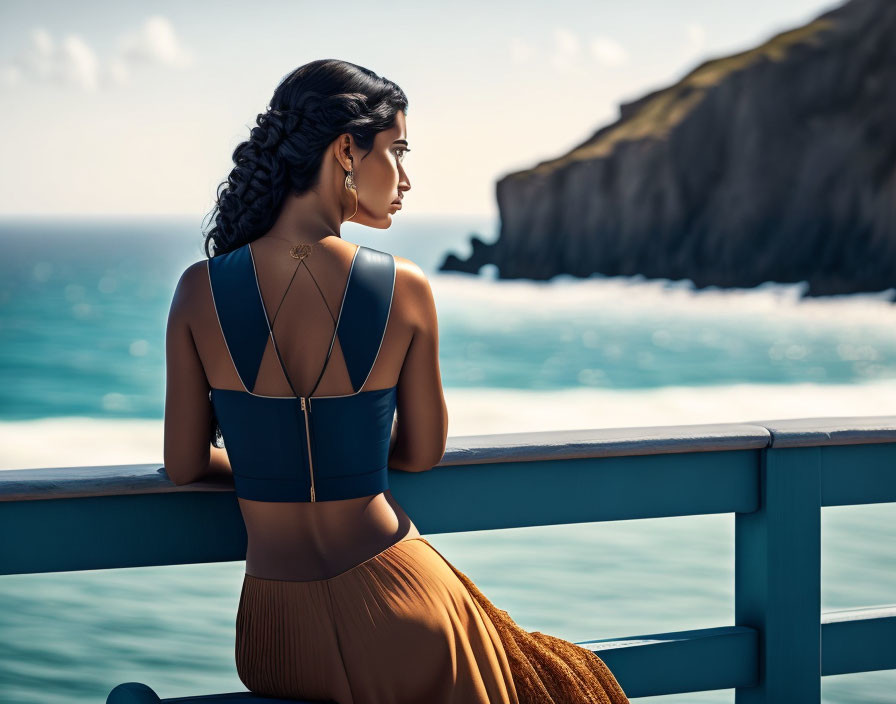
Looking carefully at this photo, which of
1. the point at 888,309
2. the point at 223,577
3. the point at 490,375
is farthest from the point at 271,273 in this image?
the point at 888,309

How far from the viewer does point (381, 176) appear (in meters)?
1.58

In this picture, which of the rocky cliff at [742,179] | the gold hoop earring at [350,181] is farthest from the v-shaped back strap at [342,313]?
the rocky cliff at [742,179]

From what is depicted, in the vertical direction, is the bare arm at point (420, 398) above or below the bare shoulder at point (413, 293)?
below

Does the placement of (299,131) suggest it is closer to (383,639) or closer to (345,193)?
(345,193)

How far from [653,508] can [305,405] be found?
63cm

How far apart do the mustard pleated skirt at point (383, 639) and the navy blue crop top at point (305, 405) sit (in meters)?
0.12

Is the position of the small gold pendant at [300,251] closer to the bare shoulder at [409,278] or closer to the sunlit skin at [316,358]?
the sunlit skin at [316,358]

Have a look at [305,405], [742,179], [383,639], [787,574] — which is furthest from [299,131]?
[742,179]

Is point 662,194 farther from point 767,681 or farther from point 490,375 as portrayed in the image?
point 767,681

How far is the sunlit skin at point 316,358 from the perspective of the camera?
1.49 metres

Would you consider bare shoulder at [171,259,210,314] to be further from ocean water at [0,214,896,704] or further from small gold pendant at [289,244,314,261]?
ocean water at [0,214,896,704]

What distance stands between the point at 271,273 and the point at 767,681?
1.07 metres

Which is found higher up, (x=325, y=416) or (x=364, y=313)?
(x=364, y=313)

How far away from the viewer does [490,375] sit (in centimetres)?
3128
